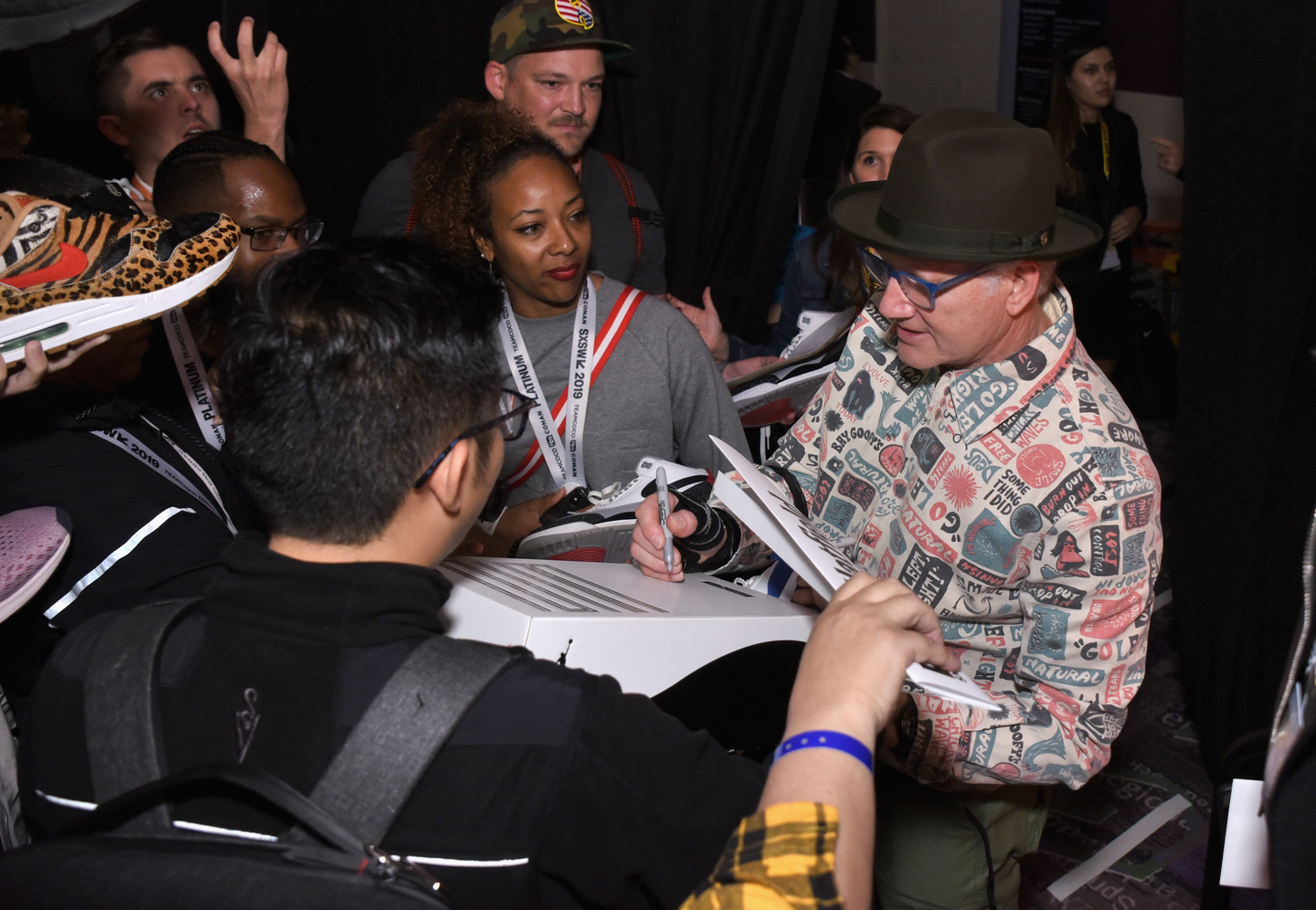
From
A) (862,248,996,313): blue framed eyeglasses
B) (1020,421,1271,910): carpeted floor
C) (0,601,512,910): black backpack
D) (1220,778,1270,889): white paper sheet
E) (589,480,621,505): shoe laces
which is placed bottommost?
(1020,421,1271,910): carpeted floor

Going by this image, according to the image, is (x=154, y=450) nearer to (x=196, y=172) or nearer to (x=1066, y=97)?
(x=196, y=172)

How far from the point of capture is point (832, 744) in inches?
36.1

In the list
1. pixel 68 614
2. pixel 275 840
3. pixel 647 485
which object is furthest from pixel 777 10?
pixel 275 840

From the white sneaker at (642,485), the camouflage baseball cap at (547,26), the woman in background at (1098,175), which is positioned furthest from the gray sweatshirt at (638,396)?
the woman in background at (1098,175)

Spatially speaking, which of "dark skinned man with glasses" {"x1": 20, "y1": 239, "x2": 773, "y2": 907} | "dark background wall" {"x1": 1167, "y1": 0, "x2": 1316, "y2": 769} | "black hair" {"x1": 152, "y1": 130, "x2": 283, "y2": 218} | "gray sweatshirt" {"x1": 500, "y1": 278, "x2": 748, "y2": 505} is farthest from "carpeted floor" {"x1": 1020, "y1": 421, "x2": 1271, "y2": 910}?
"black hair" {"x1": 152, "y1": 130, "x2": 283, "y2": 218}

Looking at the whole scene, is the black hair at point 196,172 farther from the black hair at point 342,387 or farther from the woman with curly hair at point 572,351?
the black hair at point 342,387

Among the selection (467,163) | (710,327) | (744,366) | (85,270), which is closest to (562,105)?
(467,163)

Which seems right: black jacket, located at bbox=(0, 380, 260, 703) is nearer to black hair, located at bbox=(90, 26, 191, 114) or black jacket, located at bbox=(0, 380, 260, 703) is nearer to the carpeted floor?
black hair, located at bbox=(90, 26, 191, 114)

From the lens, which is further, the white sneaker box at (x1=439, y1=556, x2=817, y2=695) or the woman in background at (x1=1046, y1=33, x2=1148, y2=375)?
the woman in background at (x1=1046, y1=33, x2=1148, y2=375)

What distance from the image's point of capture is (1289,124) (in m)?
2.27

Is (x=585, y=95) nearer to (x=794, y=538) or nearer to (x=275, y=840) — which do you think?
(x=794, y=538)

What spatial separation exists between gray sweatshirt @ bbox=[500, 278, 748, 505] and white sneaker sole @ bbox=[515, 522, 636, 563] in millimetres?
428

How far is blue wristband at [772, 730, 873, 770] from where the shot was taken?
91 centimetres

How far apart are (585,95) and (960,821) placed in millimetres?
Answer: 2417
